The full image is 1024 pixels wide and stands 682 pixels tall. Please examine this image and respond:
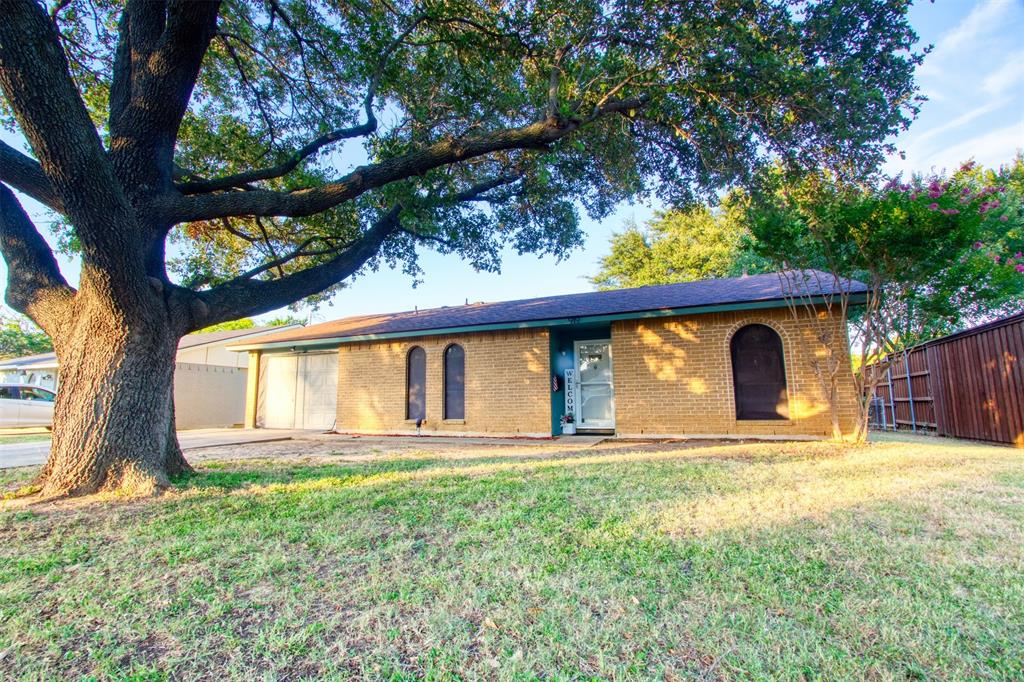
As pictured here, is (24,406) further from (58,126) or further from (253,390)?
(58,126)

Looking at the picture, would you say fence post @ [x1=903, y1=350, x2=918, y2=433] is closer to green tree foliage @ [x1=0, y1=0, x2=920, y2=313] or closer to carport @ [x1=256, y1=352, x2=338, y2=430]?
green tree foliage @ [x1=0, y1=0, x2=920, y2=313]

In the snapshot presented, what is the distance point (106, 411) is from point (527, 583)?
4675 mm

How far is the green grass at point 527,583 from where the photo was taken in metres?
1.88

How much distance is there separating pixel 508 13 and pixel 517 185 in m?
3.03

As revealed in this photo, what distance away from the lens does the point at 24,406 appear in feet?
50.1

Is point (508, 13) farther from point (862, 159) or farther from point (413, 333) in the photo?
point (413, 333)

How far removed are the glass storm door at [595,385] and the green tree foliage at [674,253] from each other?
13.4 meters

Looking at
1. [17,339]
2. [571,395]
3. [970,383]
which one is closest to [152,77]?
[571,395]

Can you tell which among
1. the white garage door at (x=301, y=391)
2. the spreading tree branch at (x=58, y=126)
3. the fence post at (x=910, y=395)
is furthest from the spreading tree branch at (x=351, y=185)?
the fence post at (x=910, y=395)

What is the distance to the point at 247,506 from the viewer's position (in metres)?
4.36

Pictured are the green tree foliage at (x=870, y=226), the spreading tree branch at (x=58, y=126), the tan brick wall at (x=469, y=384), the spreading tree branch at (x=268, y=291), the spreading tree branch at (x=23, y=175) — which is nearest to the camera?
the spreading tree branch at (x=58, y=126)

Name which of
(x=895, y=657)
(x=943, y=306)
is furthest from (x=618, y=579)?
(x=943, y=306)

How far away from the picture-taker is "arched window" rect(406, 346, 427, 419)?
12570mm

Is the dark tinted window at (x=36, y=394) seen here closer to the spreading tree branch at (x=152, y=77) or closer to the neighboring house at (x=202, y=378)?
the neighboring house at (x=202, y=378)
